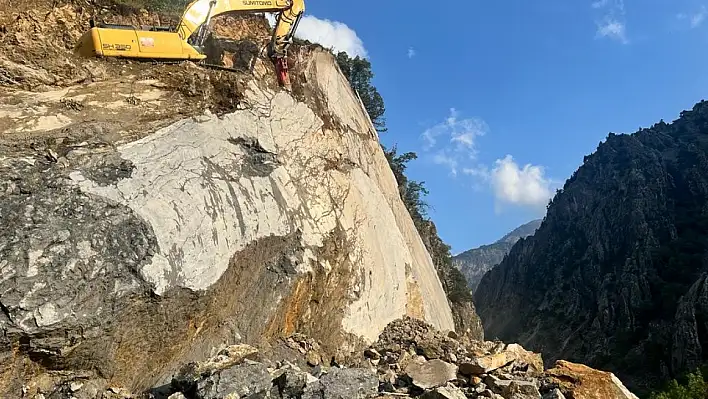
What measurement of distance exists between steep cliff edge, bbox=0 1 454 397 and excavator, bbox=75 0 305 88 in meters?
0.29

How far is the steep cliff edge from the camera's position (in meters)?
6.38

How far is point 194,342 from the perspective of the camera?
25.0 feet

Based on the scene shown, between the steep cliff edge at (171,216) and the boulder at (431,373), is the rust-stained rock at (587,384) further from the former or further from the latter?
the steep cliff edge at (171,216)

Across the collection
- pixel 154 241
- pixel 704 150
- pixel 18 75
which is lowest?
pixel 154 241

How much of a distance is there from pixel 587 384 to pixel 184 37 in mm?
10090

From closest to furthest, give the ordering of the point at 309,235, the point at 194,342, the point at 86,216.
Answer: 1. the point at 86,216
2. the point at 194,342
3. the point at 309,235

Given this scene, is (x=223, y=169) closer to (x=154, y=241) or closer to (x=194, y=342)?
(x=154, y=241)

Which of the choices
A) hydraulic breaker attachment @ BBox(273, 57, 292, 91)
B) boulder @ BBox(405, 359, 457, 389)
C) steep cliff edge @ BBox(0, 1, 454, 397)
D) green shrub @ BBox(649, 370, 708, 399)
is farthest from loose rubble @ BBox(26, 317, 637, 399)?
green shrub @ BBox(649, 370, 708, 399)

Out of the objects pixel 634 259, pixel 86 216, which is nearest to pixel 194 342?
pixel 86 216

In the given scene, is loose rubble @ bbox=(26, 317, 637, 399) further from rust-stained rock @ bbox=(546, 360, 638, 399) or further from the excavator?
the excavator

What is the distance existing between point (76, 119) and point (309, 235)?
433cm

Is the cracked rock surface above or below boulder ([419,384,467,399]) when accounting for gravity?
above

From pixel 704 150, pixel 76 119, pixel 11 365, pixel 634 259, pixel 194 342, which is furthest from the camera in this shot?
pixel 704 150

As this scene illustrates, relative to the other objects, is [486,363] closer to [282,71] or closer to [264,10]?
[282,71]
